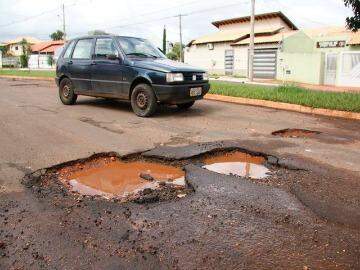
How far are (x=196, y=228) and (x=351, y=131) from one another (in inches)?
203

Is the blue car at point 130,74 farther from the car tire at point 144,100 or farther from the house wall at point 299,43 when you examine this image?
the house wall at point 299,43

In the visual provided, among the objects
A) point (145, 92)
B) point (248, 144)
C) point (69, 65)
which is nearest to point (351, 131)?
point (248, 144)

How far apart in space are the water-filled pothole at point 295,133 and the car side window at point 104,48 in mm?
3961

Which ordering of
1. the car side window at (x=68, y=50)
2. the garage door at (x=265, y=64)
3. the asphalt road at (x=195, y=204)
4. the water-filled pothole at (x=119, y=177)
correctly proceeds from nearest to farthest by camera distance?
the asphalt road at (x=195, y=204) → the water-filled pothole at (x=119, y=177) → the car side window at (x=68, y=50) → the garage door at (x=265, y=64)

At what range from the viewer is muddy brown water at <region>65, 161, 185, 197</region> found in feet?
13.3

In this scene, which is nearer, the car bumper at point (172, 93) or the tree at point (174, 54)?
the car bumper at point (172, 93)

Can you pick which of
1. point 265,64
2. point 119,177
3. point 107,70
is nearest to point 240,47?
point 265,64

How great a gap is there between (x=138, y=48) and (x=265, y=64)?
2238 cm

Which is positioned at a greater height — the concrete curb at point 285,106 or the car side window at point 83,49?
the car side window at point 83,49

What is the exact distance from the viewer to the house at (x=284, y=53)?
74.3 feet

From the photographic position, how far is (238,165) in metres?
4.96

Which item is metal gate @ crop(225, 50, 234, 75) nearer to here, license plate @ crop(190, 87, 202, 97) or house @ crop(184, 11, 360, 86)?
house @ crop(184, 11, 360, 86)

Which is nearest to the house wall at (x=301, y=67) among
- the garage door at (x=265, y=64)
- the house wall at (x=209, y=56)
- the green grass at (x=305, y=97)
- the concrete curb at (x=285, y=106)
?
the garage door at (x=265, y=64)

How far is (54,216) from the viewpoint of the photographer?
11.0 feet
